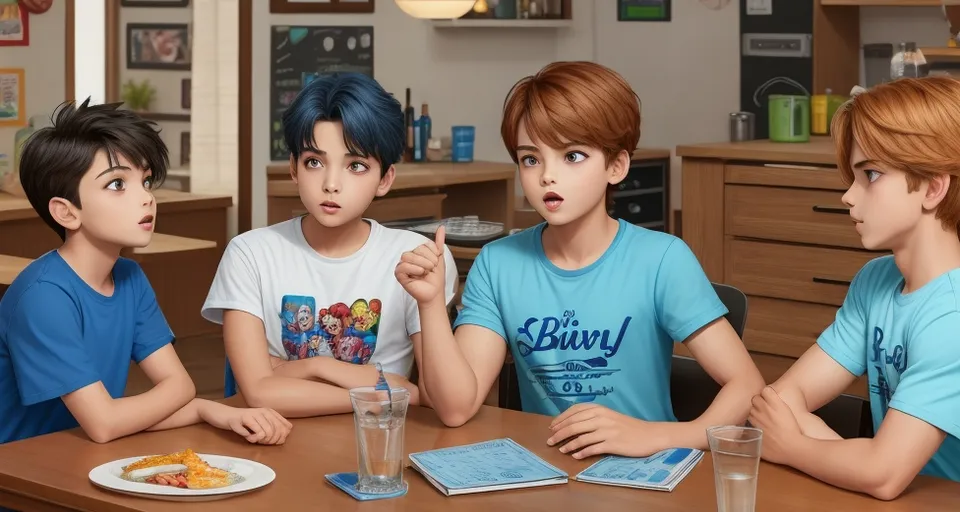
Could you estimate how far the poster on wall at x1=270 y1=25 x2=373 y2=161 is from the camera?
5934mm

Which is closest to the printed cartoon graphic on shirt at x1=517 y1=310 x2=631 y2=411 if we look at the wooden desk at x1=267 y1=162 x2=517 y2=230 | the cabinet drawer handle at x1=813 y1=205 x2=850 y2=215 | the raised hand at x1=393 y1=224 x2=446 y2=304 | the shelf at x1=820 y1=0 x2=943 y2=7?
the raised hand at x1=393 y1=224 x2=446 y2=304

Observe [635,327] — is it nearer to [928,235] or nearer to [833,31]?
[928,235]

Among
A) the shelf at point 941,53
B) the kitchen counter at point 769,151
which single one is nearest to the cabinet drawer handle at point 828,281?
the kitchen counter at point 769,151

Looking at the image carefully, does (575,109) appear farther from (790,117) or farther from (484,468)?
(790,117)

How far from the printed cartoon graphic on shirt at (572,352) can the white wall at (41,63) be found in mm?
3627

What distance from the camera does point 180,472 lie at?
156 cm

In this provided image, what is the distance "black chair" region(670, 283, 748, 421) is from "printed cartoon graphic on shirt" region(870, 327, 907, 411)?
355mm

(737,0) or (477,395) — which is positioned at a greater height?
(737,0)

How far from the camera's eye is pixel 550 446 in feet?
5.57

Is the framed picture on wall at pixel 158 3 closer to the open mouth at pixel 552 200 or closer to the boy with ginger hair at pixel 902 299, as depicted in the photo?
the open mouth at pixel 552 200

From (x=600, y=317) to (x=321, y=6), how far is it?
14.0 feet

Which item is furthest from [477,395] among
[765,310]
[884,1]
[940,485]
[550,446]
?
[884,1]

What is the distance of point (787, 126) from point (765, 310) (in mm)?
701

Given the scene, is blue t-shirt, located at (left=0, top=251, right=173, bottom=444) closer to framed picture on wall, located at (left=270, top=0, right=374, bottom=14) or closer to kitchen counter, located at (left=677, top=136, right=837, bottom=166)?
kitchen counter, located at (left=677, top=136, right=837, bottom=166)
